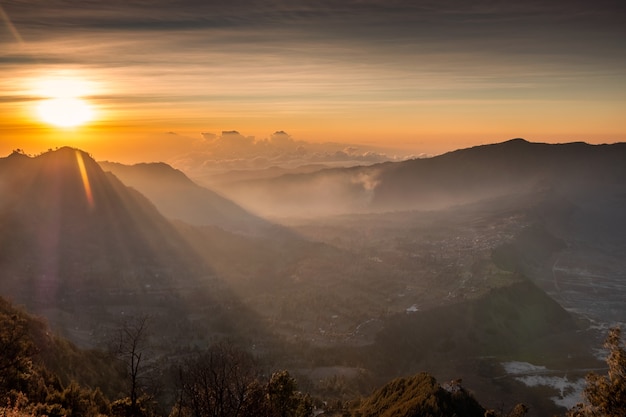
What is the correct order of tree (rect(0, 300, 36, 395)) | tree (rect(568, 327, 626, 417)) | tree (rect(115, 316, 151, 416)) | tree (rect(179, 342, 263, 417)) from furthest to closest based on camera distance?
tree (rect(0, 300, 36, 395)) → tree (rect(115, 316, 151, 416)) → tree (rect(179, 342, 263, 417)) → tree (rect(568, 327, 626, 417))

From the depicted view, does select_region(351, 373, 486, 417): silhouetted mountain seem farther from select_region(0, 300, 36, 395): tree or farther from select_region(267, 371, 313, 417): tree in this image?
select_region(0, 300, 36, 395): tree

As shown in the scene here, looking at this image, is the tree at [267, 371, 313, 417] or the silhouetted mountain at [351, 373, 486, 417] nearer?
the tree at [267, 371, 313, 417]

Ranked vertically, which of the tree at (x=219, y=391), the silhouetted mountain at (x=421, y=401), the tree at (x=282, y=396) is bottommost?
the silhouetted mountain at (x=421, y=401)

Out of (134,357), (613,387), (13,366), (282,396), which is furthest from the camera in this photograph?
(134,357)

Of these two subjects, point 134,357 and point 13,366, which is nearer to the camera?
point 13,366

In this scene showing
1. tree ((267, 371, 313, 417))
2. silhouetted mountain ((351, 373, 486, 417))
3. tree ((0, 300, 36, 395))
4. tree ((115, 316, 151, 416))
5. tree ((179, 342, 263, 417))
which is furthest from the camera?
silhouetted mountain ((351, 373, 486, 417))

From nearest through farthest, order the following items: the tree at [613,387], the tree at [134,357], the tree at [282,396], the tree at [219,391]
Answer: the tree at [613,387]
the tree at [219,391]
the tree at [134,357]
the tree at [282,396]

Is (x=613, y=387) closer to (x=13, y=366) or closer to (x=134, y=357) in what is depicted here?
(x=13, y=366)

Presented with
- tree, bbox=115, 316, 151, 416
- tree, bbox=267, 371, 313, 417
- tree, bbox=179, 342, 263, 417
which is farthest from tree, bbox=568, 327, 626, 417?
tree, bbox=267, 371, 313, 417

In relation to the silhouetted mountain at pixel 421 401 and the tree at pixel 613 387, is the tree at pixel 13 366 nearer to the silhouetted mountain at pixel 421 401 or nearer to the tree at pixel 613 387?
the tree at pixel 613 387

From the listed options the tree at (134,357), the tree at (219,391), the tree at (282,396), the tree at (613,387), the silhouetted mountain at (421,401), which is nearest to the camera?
the tree at (613,387)

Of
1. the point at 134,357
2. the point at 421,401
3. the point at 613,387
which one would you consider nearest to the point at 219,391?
the point at 613,387

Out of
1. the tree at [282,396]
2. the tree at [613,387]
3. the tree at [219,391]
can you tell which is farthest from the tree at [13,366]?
the tree at [613,387]
